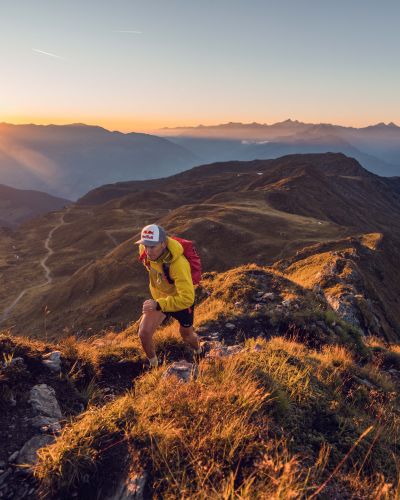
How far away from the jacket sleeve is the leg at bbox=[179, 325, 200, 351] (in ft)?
2.99

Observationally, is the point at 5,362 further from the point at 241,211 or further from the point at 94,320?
the point at 241,211

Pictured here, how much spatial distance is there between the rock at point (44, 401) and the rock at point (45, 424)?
0.12 metres

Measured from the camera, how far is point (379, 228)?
110 meters

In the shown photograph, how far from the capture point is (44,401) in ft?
17.6

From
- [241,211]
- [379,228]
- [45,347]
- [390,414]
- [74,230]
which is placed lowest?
[74,230]

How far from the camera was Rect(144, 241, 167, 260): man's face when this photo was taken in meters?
6.33

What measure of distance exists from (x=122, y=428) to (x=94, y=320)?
142 feet

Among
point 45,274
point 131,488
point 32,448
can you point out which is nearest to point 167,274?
point 32,448

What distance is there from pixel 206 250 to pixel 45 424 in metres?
53.4

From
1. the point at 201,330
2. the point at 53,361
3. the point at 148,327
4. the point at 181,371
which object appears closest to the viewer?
the point at 181,371

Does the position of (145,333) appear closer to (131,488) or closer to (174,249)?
(174,249)

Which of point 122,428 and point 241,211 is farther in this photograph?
point 241,211

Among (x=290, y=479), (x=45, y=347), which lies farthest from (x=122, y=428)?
(x=45, y=347)

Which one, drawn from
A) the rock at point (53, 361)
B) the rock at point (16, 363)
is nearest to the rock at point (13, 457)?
the rock at point (16, 363)
